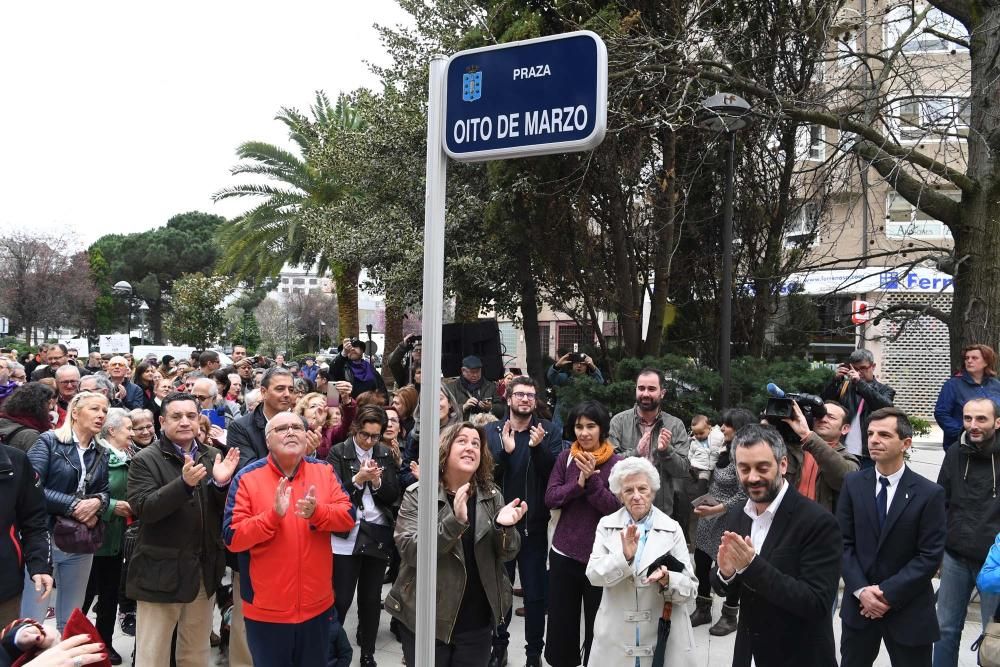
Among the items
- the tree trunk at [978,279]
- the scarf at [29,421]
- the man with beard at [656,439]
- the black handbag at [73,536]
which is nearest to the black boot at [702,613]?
the man with beard at [656,439]

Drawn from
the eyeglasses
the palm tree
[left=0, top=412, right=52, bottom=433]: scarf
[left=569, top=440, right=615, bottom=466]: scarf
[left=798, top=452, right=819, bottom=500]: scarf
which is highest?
the palm tree

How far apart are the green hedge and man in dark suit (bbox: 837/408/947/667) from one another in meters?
4.56

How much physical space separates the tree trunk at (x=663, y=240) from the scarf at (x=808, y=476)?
18.8 feet

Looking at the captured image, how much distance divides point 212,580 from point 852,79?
31.1 feet

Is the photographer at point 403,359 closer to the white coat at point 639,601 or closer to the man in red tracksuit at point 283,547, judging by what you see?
the man in red tracksuit at point 283,547

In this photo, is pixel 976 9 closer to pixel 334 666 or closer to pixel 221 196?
pixel 334 666

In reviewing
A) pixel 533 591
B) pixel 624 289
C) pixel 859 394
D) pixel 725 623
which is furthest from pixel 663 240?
pixel 533 591

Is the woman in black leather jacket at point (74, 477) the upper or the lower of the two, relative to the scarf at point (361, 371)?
lower

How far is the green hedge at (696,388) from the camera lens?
28.7 feet

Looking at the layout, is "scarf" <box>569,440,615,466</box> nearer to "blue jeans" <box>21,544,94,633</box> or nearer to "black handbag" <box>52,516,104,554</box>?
"black handbag" <box>52,516,104,554</box>

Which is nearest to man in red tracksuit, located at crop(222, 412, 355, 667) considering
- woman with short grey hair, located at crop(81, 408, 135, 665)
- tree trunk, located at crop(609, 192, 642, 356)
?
woman with short grey hair, located at crop(81, 408, 135, 665)

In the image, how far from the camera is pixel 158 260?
185ft

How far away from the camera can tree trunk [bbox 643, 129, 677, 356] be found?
34.6ft

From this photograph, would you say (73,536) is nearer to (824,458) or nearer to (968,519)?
(824,458)
